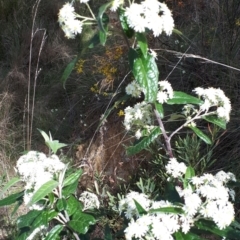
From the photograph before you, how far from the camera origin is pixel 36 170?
1.63 m

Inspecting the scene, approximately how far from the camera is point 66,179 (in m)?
1.76

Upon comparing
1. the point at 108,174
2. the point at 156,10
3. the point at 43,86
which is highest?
the point at 156,10

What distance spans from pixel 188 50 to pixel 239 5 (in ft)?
1.46

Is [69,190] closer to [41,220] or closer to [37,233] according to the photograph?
[41,220]

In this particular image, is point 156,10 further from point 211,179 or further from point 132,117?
point 211,179

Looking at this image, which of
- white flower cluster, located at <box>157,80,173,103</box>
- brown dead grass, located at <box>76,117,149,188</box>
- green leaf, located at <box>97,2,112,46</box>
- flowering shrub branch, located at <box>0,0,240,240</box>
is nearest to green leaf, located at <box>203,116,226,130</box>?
flowering shrub branch, located at <box>0,0,240,240</box>

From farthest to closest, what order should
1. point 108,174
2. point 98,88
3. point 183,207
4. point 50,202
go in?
point 98,88 → point 108,174 → point 50,202 → point 183,207

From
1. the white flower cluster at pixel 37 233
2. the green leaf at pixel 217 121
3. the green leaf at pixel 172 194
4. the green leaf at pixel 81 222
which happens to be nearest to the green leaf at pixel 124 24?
the green leaf at pixel 217 121

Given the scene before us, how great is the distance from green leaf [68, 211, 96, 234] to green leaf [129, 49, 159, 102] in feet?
1.44

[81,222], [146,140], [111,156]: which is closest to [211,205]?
[146,140]

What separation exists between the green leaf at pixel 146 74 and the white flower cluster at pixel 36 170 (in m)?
0.39

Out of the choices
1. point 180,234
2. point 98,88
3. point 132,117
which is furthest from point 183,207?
point 98,88

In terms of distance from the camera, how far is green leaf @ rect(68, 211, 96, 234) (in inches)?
65.2

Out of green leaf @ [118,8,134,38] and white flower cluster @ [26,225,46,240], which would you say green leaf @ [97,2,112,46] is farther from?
white flower cluster @ [26,225,46,240]
